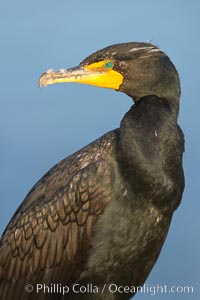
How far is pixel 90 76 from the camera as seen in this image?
4715 millimetres

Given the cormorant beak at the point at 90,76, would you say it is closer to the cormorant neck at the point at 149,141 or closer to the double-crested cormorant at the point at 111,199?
the double-crested cormorant at the point at 111,199

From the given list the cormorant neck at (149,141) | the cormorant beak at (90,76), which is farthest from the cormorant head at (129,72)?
the cormorant neck at (149,141)

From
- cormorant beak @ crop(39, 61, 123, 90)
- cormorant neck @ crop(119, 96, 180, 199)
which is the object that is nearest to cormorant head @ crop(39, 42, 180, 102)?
cormorant beak @ crop(39, 61, 123, 90)

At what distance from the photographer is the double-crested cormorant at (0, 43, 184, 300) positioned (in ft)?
14.6

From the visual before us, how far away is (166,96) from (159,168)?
2.05ft

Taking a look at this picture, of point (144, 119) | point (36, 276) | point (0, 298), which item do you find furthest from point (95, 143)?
point (0, 298)

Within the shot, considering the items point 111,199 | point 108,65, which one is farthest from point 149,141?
point 108,65

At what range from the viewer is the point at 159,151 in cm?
442

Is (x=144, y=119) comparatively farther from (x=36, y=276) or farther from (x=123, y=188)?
(x=36, y=276)

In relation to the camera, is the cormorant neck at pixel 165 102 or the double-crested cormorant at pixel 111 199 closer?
the double-crested cormorant at pixel 111 199

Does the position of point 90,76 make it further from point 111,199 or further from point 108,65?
point 111,199

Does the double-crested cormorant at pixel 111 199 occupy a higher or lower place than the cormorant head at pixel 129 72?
lower

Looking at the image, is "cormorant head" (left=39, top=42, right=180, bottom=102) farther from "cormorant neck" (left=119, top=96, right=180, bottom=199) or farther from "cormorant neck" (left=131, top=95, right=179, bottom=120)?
"cormorant neck" (left=119, top=96, right=180, bottom=199)

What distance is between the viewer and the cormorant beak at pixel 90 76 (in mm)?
4707
